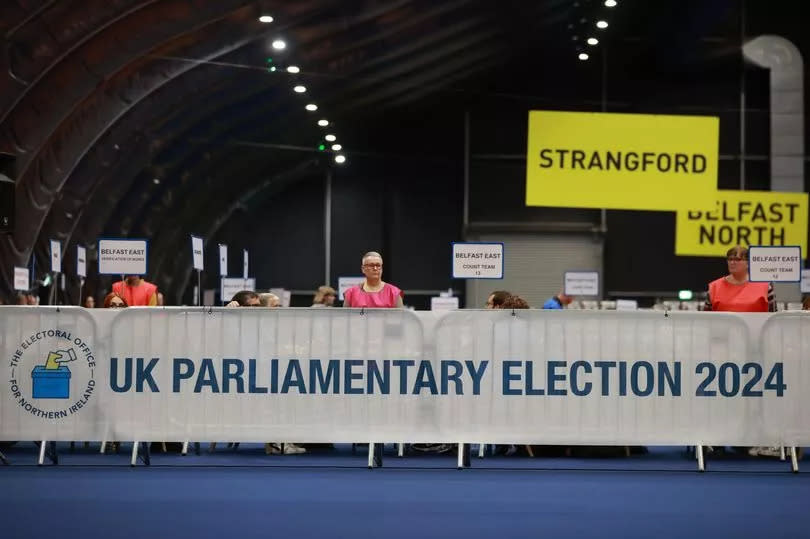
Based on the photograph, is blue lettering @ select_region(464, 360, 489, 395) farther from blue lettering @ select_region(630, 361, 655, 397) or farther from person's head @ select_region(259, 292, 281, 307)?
person's head @ select_region(259, 292, 281, 307)

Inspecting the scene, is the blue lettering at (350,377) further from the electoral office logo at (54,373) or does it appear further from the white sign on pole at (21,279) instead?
the white sign on pole at (21,279)

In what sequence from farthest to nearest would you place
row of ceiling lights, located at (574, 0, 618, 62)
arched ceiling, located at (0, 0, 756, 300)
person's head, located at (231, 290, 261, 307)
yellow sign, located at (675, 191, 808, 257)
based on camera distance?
row of ceiling lights, located at (574, 0, 618, 62)
yellow sign, located at (675, 191, 808, 257)
arched ceiling, located at (0, 0, 756, 300)
person's head, located at (231, 290, 261, 307)

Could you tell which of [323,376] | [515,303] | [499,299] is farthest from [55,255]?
[323,376]

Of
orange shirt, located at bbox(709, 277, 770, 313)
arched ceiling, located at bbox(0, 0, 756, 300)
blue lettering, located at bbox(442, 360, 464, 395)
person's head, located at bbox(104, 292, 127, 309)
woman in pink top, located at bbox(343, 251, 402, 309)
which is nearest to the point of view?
blue lettering, located at bbox(442, 360, 464, 395)

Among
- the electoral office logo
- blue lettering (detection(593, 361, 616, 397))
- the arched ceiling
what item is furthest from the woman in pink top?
the arched ceiling

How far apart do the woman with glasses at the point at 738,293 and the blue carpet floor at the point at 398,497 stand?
136 cm

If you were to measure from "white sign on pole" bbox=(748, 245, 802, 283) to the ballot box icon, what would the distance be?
7297 millimetres

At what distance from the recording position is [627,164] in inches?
695

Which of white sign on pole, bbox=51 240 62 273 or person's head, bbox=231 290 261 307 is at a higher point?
white sign on pole, bbox=51 240 62 273

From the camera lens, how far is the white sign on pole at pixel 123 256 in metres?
12.9

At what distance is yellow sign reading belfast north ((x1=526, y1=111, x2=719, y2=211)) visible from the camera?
56.1 ft

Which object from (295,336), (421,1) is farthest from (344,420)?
(421,1)

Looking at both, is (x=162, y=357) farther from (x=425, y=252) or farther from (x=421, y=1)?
(x=425, y=252)

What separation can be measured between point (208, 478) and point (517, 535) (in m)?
3.33
